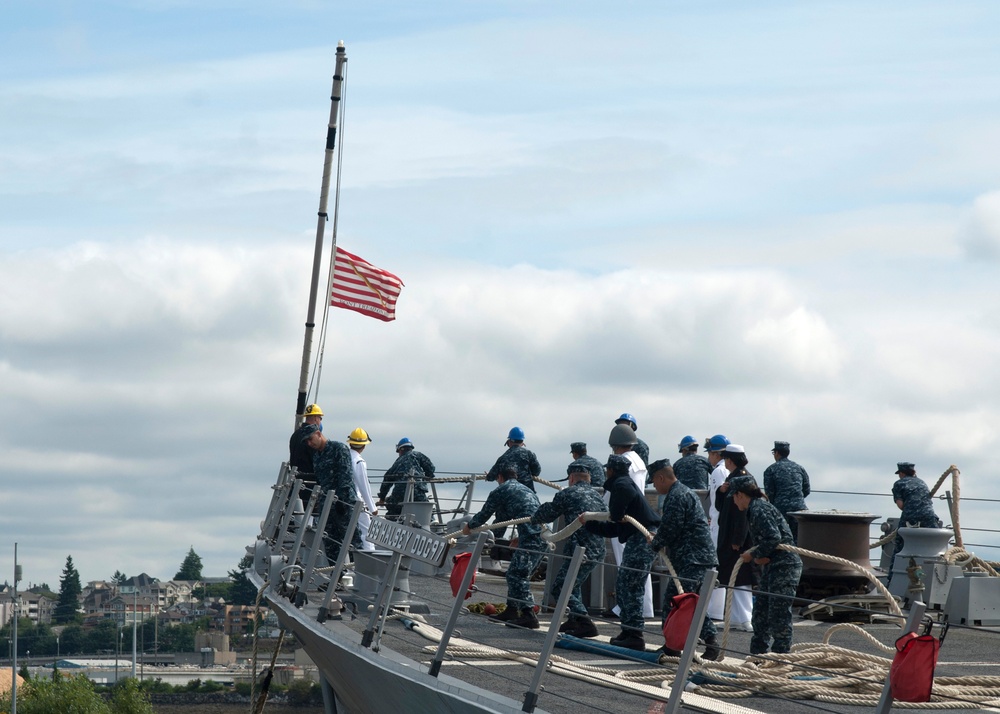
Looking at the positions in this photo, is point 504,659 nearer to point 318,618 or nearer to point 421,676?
point 421,676

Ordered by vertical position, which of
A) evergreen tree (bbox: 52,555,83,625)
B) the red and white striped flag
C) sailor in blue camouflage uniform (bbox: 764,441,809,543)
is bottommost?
evergreen tree (bbox: 52,555,83,625)

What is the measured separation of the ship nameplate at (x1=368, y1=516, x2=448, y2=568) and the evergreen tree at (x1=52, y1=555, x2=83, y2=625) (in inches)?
7094

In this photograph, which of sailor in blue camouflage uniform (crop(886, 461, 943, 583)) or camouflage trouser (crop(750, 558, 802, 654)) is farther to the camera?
sailor in blue camouflage uniform (crop(886, 461, 943, 583))

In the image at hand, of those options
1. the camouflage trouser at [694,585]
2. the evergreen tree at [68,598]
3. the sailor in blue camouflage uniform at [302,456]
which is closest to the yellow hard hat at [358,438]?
the sailor in blue camouflage uniform at [302,456]

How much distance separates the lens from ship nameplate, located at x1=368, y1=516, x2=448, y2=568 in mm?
8227

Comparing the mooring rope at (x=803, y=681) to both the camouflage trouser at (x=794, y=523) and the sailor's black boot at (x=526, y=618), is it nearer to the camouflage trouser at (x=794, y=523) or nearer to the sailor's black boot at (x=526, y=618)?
the sailor's black boot at (x=526, y=618)

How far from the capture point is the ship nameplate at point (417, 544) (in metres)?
8.23

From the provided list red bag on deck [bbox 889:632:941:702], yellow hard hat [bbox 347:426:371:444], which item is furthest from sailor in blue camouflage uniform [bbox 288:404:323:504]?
red bag on deck [bbox 889:632:941:702]

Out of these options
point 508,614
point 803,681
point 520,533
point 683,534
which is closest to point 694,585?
point 683,534

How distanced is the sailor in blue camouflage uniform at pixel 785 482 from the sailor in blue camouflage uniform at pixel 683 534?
15.0 feet

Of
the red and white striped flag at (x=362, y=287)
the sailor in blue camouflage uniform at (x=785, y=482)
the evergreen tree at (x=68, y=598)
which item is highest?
the red and white striped flag at (x=362, y=287)

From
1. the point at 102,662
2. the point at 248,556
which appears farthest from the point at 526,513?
the point at 102,662

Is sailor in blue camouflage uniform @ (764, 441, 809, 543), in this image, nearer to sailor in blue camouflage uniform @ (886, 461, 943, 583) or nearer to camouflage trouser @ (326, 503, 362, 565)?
sailor in blue camouflage uniform @ (886, 461, 943, 583)

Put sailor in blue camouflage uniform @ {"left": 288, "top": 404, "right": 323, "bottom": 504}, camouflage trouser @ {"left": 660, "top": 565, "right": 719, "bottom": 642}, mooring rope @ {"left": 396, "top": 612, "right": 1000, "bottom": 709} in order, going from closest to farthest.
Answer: mooring rope @ {"left": 396, "top": 612, "right": 1000, "bottom": 709}
camouflage trouser @ {"left": 660, "top": 565, "right": 719, "bottom": 642}
sailor in blue camouflage uniform @ {"left": 288, "top": 404, "right": 323, "bottom": 504}
